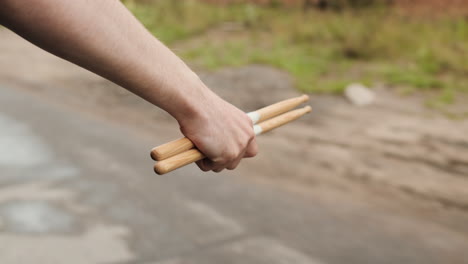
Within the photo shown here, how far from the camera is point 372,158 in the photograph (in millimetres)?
4078

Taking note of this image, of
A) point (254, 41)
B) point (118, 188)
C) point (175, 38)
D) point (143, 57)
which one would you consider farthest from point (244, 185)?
point (175, 38)

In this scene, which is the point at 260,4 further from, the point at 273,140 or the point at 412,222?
the point at 412,222

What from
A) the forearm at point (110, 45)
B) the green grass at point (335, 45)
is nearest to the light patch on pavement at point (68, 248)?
the forearm at point (110, 45)

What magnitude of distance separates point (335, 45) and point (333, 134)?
2.92m

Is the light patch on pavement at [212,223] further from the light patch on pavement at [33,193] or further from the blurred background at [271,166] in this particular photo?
the light patch on pavement at [33,193]

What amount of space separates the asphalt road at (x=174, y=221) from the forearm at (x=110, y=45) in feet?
5.67

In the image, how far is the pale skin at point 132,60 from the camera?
3.24ft

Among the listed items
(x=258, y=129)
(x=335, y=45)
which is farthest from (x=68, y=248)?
(x=335, y=45)

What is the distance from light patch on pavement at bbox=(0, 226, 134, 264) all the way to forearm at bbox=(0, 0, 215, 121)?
5.84 ft

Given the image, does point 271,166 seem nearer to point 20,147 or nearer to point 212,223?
point 212,223

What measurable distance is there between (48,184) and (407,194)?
219 cm

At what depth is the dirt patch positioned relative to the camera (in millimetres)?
3789

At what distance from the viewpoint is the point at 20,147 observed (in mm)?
4262

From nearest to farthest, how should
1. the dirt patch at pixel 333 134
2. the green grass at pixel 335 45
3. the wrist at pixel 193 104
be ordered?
the wrist at pixel 193 104, the dirt patch at pixel 333 134, the green grass at pixel 335 45
